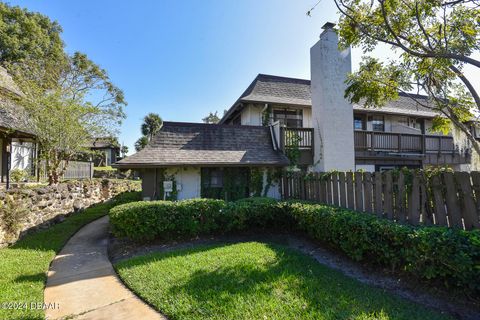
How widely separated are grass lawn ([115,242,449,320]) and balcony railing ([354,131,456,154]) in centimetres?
932

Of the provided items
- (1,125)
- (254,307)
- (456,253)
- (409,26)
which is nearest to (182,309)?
(254,307)

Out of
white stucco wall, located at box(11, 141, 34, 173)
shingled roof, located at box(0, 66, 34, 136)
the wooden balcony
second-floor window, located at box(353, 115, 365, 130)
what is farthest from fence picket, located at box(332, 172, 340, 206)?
white stucco wall, located at box(11, 141, 34, 173)

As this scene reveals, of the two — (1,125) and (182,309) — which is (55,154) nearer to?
(1,125)

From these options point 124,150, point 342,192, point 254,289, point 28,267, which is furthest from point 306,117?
point 124,150

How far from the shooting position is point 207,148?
10.8 metres

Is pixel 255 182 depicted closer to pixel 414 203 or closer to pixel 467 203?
pixel 414 203

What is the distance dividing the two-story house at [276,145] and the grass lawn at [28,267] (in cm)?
306

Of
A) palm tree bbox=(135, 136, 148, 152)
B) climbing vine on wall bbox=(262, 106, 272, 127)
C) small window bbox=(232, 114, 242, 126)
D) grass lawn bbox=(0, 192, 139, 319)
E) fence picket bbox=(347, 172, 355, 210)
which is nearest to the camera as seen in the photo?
grass lawn bbox=(0, 192, 139, 319)

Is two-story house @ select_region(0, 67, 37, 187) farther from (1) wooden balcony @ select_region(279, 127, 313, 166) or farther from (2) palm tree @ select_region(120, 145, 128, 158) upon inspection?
(2) palm tree @ select_region(120, 145, 128, 158)

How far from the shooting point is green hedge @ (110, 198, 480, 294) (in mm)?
3600

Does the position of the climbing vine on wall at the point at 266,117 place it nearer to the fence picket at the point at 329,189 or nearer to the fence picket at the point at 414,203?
the fence picket at the point at 329,189

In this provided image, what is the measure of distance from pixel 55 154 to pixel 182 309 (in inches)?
463

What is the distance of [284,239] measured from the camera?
7242 millimetres

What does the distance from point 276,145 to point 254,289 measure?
27.7 feet
